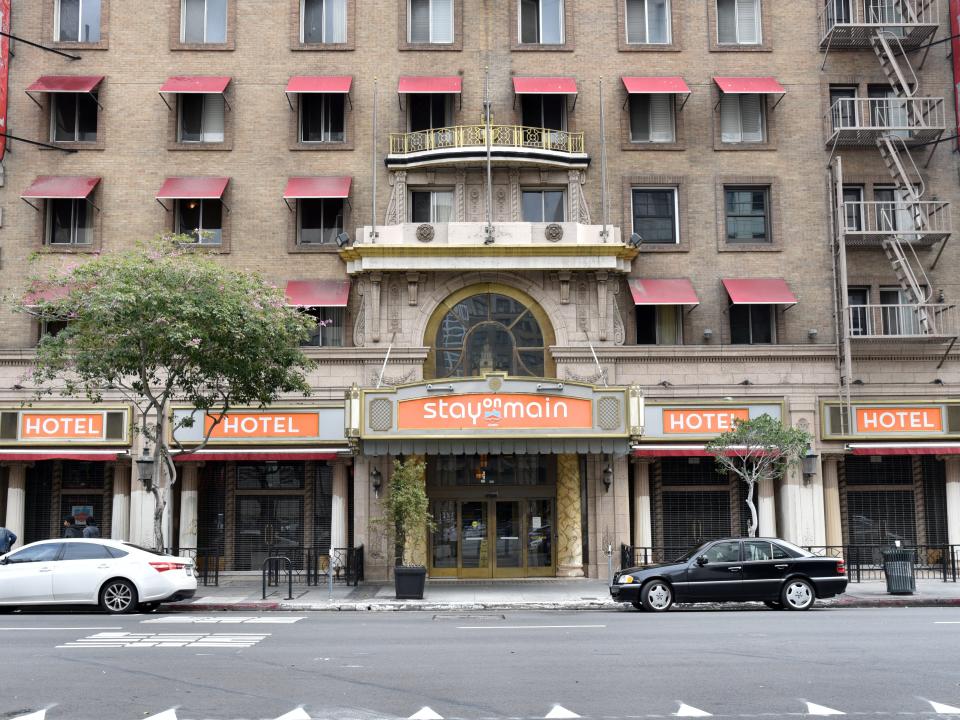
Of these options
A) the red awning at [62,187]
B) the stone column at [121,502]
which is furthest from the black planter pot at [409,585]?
the red awning at [62,187]

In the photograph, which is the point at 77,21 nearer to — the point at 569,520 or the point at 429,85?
the point at 429,85

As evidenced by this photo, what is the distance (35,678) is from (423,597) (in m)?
12.6

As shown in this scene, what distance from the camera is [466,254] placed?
29422mm

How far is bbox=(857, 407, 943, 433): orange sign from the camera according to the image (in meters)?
29.5

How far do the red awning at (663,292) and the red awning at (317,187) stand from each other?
8.65 metres

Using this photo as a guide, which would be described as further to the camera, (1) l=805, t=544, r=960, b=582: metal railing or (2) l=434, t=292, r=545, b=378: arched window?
(2) l=434, t=292, r=545, b=378: arched window

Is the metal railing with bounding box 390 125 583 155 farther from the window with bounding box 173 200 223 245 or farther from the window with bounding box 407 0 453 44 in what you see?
the window with bounding box 173 200 223 245

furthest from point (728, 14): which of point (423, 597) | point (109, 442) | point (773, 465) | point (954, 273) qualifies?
point (109, 442)

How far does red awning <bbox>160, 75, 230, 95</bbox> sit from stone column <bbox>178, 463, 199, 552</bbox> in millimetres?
10599

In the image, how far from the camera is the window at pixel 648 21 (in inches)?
1245

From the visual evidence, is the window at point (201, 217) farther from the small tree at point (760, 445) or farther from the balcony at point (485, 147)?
the small tree at point (760, 445)

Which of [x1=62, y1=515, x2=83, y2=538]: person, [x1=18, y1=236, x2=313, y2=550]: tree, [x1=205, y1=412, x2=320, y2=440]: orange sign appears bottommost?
[x1=62, y1=515, x2=83, y2=538]: person

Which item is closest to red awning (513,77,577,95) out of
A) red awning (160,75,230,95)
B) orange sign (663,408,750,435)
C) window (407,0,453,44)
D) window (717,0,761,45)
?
window (407,0,453,44)

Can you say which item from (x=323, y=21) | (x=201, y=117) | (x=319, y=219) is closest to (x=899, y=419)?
(x=319, y=219)
